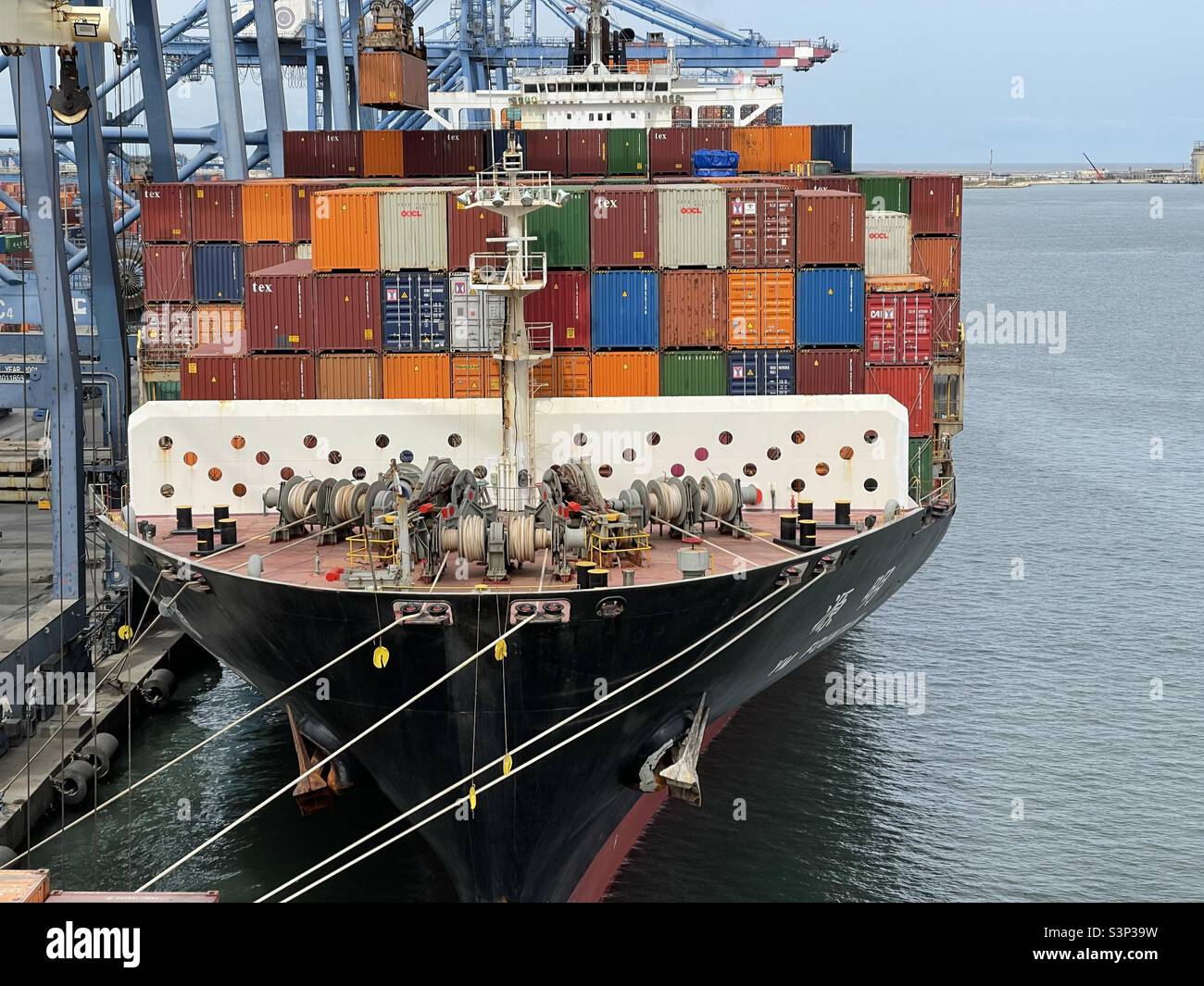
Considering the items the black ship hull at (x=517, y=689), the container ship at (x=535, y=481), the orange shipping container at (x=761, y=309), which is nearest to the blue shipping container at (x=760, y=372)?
the container ship at (x=535, y=481)

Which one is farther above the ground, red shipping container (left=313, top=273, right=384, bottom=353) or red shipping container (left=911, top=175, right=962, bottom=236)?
red shipping container (left=911, top=175, right=962, bottom=236)

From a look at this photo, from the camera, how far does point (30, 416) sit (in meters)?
69.0

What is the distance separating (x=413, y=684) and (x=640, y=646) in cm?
297

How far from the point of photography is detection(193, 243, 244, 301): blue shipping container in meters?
34.4

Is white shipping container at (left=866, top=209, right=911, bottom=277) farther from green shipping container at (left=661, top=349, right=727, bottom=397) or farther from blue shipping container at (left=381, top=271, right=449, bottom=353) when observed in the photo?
blue shipping container at (left=381, top=271, right=449, bottom=353)

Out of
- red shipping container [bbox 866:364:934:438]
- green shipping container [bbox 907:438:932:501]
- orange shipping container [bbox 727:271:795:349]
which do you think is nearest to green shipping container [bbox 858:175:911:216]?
green shipping container [bbox 907:438:932:501]

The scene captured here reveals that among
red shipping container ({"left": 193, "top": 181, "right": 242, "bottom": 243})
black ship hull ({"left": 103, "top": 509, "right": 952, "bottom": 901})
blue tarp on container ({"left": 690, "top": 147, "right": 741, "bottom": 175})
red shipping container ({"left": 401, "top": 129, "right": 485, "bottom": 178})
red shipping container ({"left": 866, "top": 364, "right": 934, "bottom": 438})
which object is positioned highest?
red shipping container ({"left": 401, "top": 129, "right": 485, "bottom": 178})

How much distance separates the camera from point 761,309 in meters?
26.9

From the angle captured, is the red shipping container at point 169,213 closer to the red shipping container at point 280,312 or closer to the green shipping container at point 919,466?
the red shipping container at point 280,312

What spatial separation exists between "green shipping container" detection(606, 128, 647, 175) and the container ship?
510 centimetres

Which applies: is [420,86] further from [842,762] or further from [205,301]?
[842,762]

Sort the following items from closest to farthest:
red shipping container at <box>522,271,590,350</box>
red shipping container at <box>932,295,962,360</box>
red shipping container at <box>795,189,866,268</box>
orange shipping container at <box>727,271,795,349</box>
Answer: red shipping container at <box>522,271,590,350</box> → orange shipping container at <box>727,271,795,349</box> → red shipping container at <box>795,189,866,268</box> → red shipping container at <box>932,295,962,360</box>

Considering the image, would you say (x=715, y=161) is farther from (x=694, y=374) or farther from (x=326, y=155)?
(x=694, y=374)
